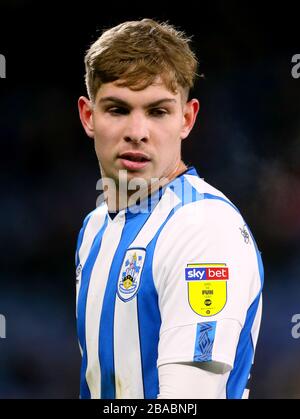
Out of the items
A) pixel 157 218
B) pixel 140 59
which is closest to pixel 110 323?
pixel 157 218

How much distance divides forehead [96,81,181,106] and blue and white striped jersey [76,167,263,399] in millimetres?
302

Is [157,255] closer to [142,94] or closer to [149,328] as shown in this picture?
[149,328]

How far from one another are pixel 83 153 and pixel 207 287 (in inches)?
159

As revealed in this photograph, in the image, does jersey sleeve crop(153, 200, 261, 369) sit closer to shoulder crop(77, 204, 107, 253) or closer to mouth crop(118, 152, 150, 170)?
mouth crop(118, 152, 150, 170)

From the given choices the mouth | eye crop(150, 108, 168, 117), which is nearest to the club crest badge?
the mouth

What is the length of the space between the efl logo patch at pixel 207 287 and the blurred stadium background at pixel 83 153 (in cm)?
364

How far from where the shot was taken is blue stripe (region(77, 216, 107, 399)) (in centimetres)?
278

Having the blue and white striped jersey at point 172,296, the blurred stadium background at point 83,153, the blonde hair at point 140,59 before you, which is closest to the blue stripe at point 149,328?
the blue and white striped jersey at point 172,296

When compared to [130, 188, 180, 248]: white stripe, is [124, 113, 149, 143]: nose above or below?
above

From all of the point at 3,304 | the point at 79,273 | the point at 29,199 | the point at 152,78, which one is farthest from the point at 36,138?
the point at 152,78

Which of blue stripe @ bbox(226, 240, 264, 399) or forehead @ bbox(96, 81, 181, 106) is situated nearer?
blue stripe @ bbox(226, 240, 264, 399)

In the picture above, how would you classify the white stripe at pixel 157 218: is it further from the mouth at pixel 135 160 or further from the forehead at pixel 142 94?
the forehead at pixel 142 94

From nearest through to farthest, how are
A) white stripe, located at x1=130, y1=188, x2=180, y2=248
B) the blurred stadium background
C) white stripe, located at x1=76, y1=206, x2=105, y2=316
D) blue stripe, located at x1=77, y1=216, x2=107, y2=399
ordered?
white stripe, located at x1=130, y1=188, x2=180, y2=248, blue stripe, located at x1=77, y1=216, x2=107, y2=399, white stripe, located at x1=76, y1=206, x2=105, y2=316, the blurred stadium background

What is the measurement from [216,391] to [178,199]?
664 mm
